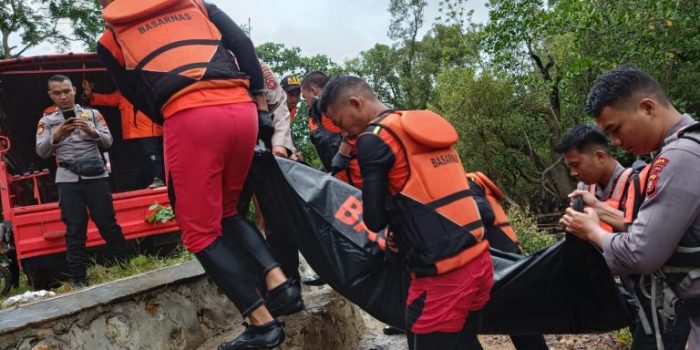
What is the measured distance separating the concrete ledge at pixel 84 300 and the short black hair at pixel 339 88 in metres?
1.44

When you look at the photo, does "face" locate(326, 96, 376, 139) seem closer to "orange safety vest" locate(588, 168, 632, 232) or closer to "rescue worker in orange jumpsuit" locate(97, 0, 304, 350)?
"rescue worker in orange jumpsuit" locate(97, 0, 304, 350)

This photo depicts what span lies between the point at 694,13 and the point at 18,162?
9604 mm

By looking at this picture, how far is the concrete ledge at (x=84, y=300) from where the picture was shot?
241cm

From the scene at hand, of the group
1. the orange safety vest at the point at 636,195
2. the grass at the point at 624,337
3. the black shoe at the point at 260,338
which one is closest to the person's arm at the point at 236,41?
the black shoe at the point at 260,338

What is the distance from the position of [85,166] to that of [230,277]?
262 centimetres

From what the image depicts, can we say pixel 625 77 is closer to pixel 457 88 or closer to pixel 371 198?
pixel 371 198

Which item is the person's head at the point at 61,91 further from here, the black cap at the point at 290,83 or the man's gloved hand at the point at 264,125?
the man's gloved hand at the point at 264,125

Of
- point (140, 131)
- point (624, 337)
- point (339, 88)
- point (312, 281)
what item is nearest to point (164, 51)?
point (339, 88)

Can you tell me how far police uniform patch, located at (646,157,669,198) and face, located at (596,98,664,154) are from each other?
0.14 meters

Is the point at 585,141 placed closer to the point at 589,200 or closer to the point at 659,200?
the point at 589,200

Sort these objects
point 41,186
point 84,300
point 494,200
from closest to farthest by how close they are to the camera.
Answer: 1. point 84,300
2. point 494,200
3. point 41,186

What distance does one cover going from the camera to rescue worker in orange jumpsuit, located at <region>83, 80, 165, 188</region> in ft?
22.6

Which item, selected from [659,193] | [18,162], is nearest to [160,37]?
[659,193]

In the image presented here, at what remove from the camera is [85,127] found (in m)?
4.29
